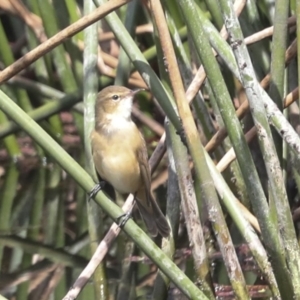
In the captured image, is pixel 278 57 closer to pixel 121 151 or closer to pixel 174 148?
pixel 174 148

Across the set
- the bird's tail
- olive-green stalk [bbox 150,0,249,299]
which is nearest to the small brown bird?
the bird's tail

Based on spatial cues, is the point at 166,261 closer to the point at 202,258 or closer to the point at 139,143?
the point at 202,258

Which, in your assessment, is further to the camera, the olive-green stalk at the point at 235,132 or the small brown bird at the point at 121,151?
the small brown bird at the point at 121,151

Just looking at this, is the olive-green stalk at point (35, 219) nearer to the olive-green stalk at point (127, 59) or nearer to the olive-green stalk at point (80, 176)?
the olive-green stalk at point (127, 59)

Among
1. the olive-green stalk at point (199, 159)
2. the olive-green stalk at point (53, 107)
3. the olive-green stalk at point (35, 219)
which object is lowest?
the olive-green stalk at point (199, 159)

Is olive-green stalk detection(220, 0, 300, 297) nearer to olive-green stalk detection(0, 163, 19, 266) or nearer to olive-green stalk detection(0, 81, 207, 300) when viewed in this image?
olive-green stalk detection(0, 81, 207, 300)

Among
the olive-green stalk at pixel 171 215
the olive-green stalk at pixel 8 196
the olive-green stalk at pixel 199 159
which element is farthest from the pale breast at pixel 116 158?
the olive-green stalk at pixel 8 196
